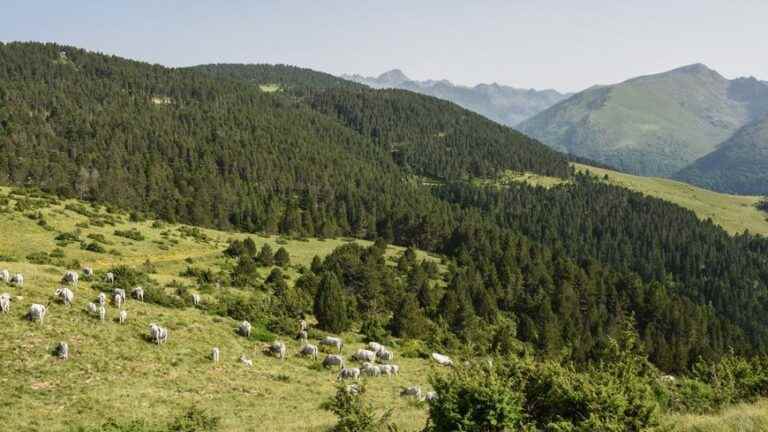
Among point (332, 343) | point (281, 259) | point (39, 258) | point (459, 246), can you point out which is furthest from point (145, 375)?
point (459, 246)

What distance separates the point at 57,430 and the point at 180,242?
66.0m

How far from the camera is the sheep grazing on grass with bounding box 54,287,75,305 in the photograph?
35.1 m

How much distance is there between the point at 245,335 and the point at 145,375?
446 inches

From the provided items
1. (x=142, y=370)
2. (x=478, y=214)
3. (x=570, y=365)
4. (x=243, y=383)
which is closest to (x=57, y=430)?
(x=142, y=370)

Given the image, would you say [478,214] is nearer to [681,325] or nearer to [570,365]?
[681,325]

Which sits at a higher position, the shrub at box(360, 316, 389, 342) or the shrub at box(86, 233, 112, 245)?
the shrub at box(86, 233, 112, 245)

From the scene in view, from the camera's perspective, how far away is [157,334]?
33.9 m

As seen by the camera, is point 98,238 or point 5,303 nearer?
point 5,303

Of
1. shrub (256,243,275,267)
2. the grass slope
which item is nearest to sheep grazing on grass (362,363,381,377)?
the grass slope

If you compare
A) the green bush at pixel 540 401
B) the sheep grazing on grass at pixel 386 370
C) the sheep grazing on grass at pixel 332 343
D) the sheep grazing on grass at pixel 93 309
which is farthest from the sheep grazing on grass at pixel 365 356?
the green bush at pixel 540 401

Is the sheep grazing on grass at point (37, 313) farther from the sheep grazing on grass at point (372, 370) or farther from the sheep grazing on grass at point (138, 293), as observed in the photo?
the sheep grazing on grass at point (372, 370)

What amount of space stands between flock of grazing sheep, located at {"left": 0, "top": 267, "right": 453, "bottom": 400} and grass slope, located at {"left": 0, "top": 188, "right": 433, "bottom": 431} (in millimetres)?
619

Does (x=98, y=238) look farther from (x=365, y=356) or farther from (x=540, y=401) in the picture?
(x=540, y=401)

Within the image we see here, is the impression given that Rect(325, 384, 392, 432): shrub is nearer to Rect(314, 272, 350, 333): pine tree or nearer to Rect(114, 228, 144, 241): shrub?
Rect(314, 272, 350, 333): pine tree
